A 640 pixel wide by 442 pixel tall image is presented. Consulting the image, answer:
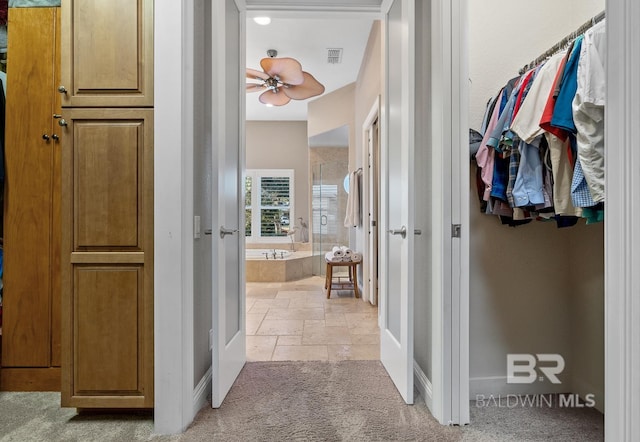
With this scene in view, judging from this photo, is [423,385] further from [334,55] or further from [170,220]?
[334,55]

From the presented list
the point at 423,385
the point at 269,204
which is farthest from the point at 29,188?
the point at 269,204

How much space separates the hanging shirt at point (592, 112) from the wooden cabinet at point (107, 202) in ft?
5.74

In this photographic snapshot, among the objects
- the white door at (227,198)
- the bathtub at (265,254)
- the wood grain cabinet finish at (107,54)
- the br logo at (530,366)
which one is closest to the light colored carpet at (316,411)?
the white door at (227,198)

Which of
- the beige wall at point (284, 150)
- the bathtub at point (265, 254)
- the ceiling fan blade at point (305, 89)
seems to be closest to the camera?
the ceiling fan blade at point (305, 89)

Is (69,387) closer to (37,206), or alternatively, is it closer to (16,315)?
(16,315)

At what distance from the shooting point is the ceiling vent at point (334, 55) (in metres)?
3.95

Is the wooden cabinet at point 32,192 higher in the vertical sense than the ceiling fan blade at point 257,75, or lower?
lower

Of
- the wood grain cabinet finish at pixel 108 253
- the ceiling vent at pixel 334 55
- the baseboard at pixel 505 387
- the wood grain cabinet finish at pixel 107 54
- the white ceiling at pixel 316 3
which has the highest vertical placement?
the ceiling vent at pixel 334 55

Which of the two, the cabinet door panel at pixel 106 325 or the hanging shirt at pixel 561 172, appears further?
the cabinet door panel at pixel 106 325

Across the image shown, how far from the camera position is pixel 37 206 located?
71.4 inches

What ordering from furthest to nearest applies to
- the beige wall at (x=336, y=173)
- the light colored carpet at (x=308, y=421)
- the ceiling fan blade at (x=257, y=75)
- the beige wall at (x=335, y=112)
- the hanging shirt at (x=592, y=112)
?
the beige wall at (x=336, y=173)
the beige wall at (x=335, y=112)
the ceiling fan blade at (x=257, y=75)
the light colored carpet at (x=308, y=421)
the hanging shirt at (x=592, y=112)

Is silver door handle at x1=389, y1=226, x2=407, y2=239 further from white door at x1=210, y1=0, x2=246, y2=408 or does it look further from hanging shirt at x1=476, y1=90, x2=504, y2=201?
white door at x1=210, y1=0, x2=246, y2=408

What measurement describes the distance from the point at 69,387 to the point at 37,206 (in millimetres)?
968

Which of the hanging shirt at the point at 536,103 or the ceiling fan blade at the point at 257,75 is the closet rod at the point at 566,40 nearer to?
the hanging shirt at the point at 536,103
